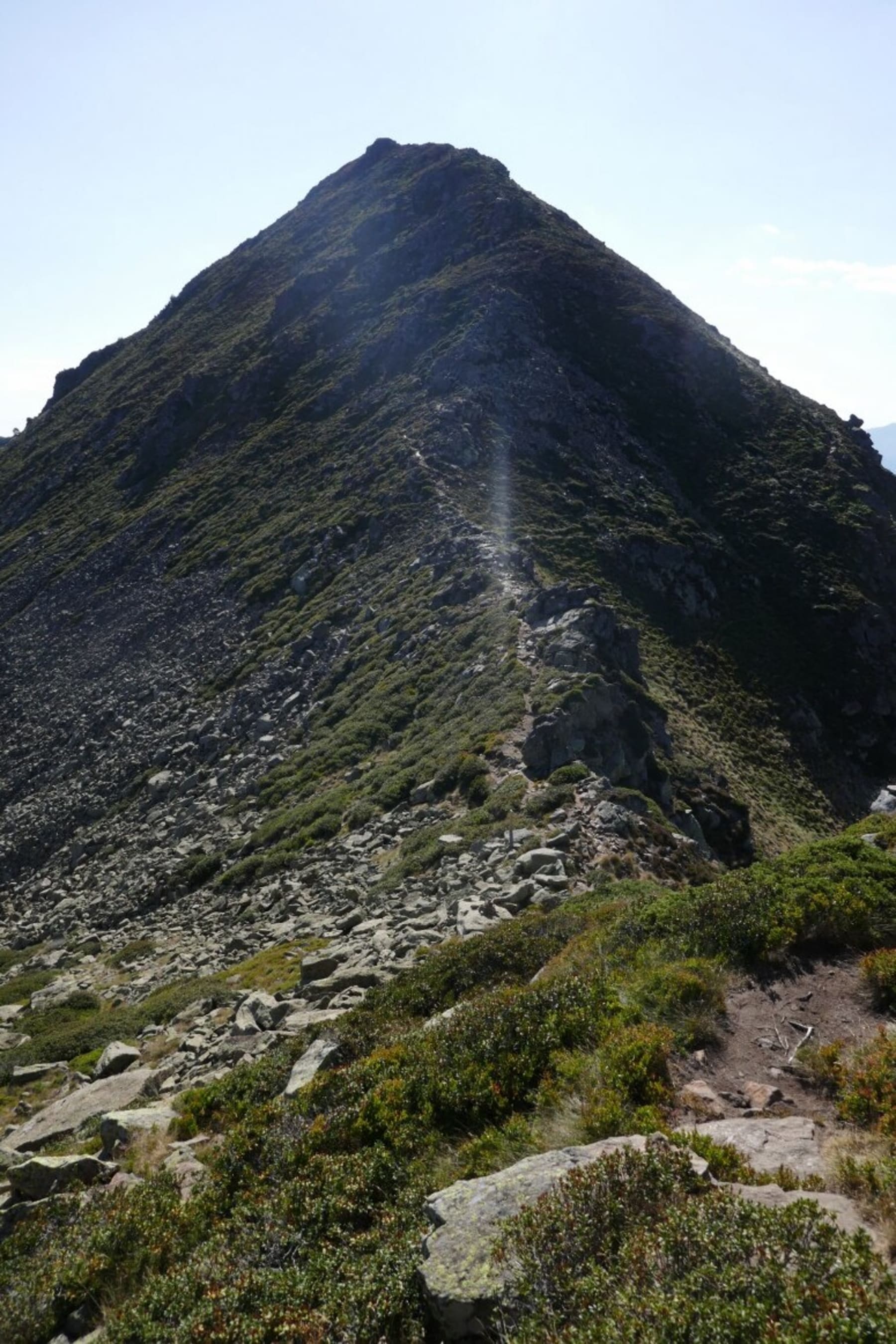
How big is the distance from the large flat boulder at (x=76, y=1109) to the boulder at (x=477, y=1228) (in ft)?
27.0

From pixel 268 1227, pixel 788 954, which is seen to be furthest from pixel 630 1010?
pixel 268 1227

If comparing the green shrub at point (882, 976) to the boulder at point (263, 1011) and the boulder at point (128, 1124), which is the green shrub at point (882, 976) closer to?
the boulder at point (128, 1124)

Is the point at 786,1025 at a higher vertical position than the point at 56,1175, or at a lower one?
lower

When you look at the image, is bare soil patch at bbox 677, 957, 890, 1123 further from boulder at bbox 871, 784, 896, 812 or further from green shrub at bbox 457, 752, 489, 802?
green shrub at bbox 457, 752, 489, 802

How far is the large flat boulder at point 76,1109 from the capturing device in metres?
12.3

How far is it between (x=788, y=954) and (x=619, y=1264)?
6019mm

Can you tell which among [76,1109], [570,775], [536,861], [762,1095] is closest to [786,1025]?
[762,1095]

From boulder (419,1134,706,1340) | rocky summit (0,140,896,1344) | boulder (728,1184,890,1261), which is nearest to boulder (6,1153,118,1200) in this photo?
rocky summit (0,140,896,1344)

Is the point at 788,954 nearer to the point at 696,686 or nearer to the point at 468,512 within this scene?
the point at 696,686

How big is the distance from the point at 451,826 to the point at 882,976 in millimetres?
13555

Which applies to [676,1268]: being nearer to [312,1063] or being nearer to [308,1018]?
[312,1063]

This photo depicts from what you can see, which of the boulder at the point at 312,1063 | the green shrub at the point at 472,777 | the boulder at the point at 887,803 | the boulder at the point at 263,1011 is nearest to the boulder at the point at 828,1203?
the boulder at the point at 312,1063

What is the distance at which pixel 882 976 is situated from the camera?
9188 millimetres

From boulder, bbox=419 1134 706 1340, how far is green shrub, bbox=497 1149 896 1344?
21 centimetres
